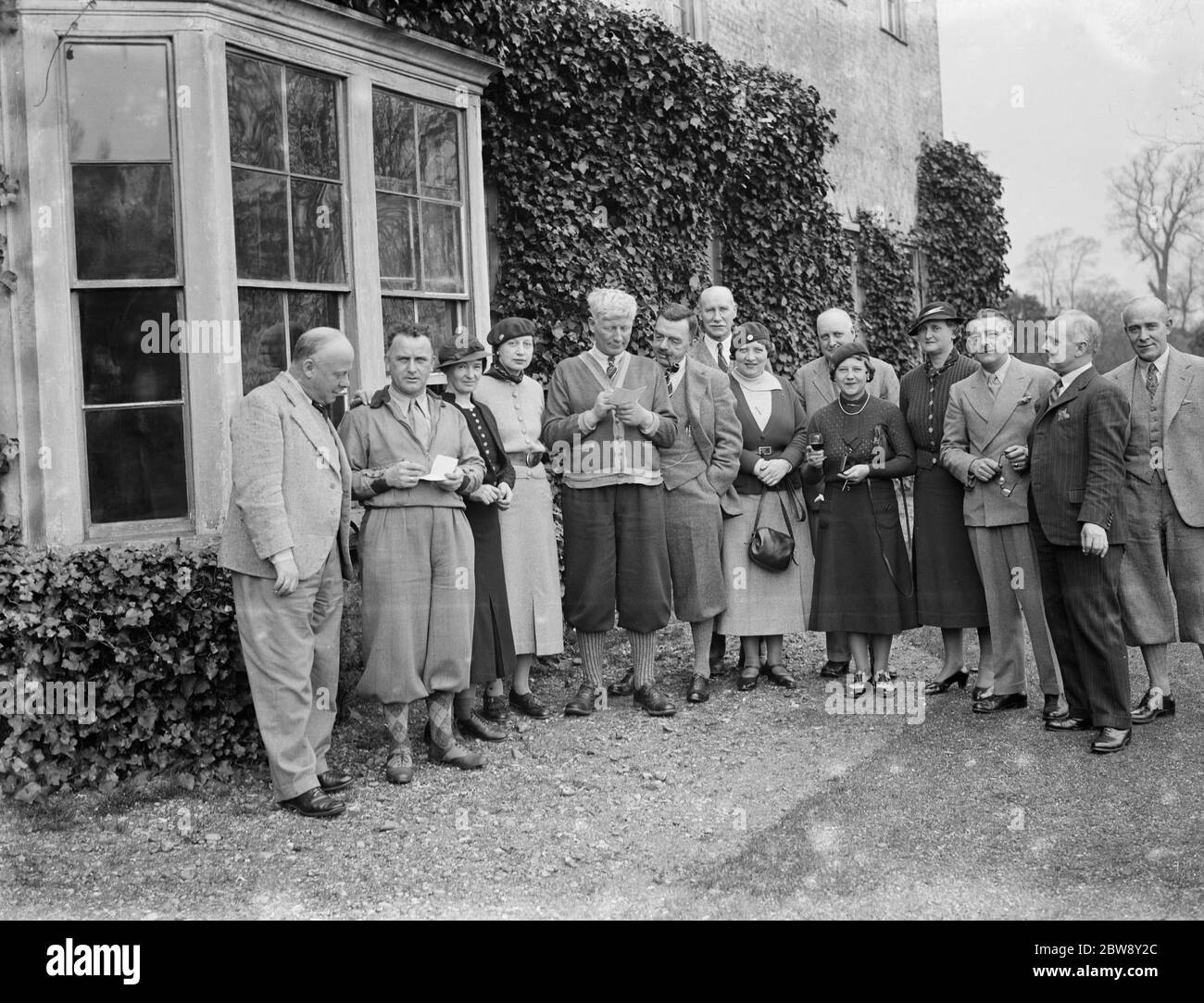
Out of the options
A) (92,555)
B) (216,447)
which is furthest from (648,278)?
(92,555)

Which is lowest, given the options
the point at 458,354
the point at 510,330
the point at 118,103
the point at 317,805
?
the point at 317,805

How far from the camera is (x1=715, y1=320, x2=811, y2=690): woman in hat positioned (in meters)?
7.45

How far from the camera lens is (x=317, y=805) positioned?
5.28m

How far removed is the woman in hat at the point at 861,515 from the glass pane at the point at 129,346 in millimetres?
3581

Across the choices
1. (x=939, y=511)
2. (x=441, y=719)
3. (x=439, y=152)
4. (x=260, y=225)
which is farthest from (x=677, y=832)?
(x=439, y=152)

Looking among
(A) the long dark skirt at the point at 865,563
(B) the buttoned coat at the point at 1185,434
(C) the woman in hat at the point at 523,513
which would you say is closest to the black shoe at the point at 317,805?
(C) the woman in hat at the point at 523,513

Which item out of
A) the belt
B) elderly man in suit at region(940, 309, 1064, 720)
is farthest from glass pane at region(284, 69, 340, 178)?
elderly man in suit at region(940, 309, 1064, 720)

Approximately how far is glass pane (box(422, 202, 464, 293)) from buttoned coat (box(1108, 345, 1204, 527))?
4.18 metres

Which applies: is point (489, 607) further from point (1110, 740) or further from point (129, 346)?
point (1110, 740)

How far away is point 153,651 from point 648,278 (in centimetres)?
580

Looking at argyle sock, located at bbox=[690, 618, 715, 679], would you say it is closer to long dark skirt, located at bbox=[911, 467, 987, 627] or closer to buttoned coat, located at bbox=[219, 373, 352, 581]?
long dark skirt, located at bbox=[911, 467, 987, 627]

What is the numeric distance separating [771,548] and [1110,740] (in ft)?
7.09

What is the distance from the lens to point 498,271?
927cm

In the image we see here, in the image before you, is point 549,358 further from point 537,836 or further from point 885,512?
point 537,836
